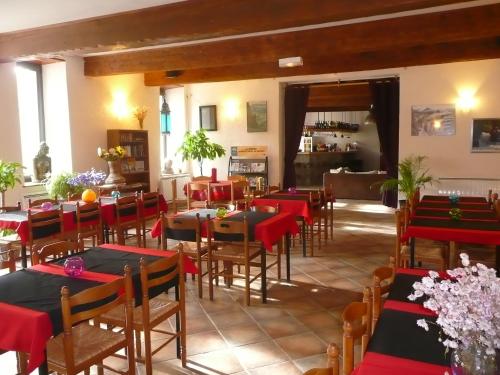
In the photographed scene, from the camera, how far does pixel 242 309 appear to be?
4.05 meters

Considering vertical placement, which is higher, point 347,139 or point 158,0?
point 158,0

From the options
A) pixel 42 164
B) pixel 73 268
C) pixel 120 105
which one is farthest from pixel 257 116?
pixel 73 268

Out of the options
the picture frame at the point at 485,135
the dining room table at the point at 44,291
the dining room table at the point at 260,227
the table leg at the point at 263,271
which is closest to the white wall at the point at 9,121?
the dining room table at the point at 260,227

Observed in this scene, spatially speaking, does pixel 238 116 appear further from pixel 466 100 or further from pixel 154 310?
pixel 154 310

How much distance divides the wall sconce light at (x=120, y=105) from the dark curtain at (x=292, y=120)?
3.70 metres

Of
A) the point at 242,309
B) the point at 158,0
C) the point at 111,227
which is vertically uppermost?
the point at 158,0

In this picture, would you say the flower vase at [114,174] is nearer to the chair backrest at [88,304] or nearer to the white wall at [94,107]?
the white wall at [94,107]

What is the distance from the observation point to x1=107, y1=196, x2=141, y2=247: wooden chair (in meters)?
5.55

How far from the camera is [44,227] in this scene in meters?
4.64

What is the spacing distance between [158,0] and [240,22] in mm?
956

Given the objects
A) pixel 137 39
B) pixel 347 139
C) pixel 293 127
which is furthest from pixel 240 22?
pixel 347 139

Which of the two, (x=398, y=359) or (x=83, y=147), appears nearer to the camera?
(x=398, y=359)

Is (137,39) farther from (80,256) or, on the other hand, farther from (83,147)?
(83,147)

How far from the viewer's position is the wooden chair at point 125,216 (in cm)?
555
